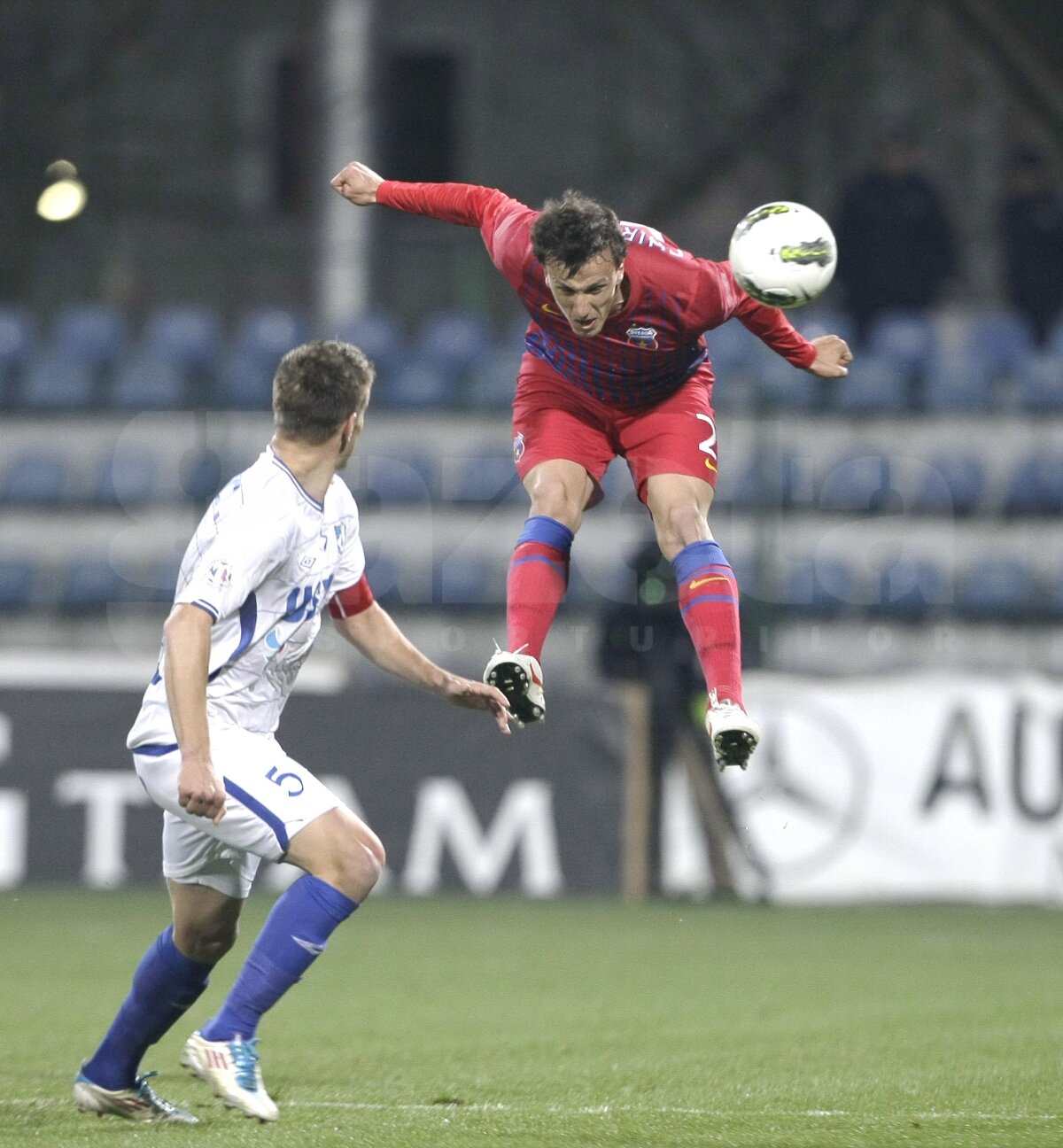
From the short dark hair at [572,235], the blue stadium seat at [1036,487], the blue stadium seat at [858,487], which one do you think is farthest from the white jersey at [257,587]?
the blue stadium seat at [1036,487]

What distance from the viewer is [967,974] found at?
9023 millimetres

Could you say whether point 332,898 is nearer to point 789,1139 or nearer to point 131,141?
point 789,1139

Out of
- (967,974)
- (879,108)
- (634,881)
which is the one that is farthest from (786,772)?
(879,108)

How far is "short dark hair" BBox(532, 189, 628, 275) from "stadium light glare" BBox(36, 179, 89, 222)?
35.7 ft

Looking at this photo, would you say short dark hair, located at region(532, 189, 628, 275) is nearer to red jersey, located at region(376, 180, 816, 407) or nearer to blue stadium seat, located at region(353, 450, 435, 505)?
red jersey, located at region(376, 180, 816, 407)

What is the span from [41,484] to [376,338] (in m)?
2.58

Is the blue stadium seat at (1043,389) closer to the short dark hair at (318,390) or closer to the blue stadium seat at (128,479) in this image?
the blue stadium seat at (128,479)

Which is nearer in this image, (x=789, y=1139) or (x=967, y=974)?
(x=789, y=1139)

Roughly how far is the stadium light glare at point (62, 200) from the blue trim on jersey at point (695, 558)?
10829mm

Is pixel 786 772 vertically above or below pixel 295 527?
below

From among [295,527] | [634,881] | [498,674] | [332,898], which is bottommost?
[634,881]

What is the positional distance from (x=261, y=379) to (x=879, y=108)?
6.56 metres

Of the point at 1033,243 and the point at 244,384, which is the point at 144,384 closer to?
the point at 244,384

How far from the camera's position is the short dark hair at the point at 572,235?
5.94 meters
